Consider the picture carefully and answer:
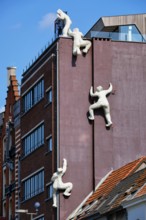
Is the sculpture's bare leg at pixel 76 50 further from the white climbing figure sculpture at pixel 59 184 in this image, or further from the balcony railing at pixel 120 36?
the white climbing figure sculpture at pixel 59 184

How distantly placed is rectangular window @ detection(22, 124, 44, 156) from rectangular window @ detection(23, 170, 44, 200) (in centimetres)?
236

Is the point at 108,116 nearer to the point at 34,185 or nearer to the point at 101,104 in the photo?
the point at 101,104

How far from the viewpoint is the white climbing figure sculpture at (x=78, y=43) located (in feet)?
222

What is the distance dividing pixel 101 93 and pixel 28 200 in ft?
40.5

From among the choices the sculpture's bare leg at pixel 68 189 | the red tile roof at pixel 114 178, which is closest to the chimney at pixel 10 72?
the sculpture's bare leg at pixel 68 189

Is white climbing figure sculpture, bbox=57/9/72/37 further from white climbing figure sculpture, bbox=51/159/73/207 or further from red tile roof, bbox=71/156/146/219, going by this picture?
red tile roof, bbox=71/156/146/219

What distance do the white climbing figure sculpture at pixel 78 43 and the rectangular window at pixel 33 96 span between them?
5477 millimetres

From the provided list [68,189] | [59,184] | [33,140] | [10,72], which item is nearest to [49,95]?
[33,140]

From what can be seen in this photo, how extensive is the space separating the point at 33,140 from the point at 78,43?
33.3ft

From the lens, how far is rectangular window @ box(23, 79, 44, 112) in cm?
7219

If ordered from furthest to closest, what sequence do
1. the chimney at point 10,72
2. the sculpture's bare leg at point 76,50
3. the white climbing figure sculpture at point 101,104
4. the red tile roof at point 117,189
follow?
the chimney at point 10,72
the sculpture's bare leg at point 76,50
the white climbing figure sculpture at point 101,104
the red tile roof at point 117,189

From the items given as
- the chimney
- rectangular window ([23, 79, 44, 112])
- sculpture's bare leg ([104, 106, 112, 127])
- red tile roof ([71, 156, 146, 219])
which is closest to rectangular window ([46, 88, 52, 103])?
rectangular window ([23, 79, 44, 112])

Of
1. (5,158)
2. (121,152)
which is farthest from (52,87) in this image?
(5,158)

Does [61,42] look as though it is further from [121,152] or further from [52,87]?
[121,152]
